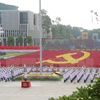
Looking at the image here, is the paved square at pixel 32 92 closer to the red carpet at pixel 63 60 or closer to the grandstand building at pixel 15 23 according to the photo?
the red carpet at pixel 63 60

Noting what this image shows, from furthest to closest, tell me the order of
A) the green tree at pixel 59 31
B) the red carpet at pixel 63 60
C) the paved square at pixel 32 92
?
the green tree at pixel 59 31 → the red carpet at pixel 63 60 → the paved square at pixel 32 92

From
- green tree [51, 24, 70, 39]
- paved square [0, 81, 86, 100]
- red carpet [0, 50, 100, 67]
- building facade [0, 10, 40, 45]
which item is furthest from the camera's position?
green tree [51, 24, 70, 39]

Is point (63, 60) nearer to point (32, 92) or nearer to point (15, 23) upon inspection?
point (32, 92)

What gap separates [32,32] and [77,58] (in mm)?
58681

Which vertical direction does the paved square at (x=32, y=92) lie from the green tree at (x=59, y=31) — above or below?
below

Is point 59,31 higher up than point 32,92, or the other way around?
point 59,31

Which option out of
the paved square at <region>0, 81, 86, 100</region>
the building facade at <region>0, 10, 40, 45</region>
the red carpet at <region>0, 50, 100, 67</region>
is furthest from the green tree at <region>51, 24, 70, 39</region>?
the paved square at <region>0, 81, 86, 100</region>

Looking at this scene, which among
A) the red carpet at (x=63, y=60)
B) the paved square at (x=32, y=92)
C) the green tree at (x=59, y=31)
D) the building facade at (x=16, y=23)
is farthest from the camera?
the green tree at (x=59, y=31)

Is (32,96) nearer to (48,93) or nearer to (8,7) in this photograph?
(48,93)

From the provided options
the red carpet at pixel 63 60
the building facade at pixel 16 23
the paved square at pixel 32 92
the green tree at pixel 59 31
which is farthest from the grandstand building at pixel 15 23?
the paved square at pixel 32 92

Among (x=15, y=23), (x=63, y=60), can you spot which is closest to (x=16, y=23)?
(x=15, y=23)

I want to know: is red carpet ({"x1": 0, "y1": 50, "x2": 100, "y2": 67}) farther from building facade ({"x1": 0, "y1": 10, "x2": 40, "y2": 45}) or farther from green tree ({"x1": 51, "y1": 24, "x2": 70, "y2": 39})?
green tree ({"x1": 51, "y1": 24, "x2": 70, "y2": 39})

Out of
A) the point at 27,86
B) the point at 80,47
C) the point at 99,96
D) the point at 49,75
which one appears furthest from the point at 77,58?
the point at 99,96

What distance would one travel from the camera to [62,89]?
16844 mm
